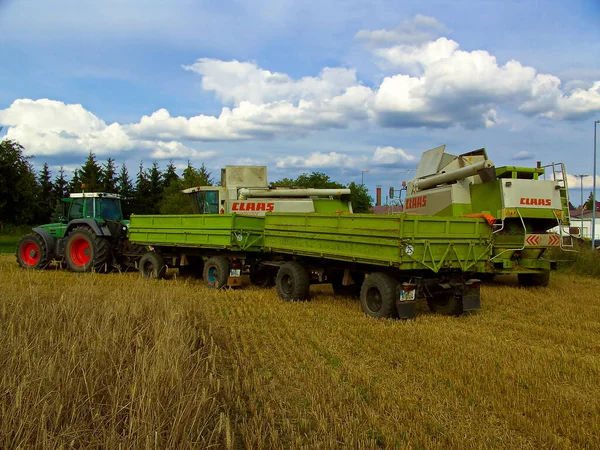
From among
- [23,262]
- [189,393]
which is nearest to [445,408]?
[189,393]

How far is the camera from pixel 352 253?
862cm

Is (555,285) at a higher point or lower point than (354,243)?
lower

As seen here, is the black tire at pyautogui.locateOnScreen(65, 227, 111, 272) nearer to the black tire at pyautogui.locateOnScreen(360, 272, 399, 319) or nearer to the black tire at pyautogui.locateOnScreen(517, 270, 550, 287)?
the black tire at pyautogui.locateOnScreen(360, 272, 399, 319)

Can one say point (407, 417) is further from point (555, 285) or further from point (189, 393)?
point (555, 285)

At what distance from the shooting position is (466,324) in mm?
7852

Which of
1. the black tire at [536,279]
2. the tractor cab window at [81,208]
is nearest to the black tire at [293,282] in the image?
the black tire at [536,279]

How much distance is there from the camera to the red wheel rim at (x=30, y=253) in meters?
15.1

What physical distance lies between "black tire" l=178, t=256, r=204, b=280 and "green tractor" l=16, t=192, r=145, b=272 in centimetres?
143

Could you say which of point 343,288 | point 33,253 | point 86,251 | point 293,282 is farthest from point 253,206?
point 33,253

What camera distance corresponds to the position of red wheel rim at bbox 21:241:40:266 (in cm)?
1507

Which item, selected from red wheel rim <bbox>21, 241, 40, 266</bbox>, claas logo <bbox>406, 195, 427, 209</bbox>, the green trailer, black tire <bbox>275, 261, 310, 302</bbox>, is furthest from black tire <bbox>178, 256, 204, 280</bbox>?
claas logo <bbox>406, 195, 427, 209</bbox>

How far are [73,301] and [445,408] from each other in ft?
13.8

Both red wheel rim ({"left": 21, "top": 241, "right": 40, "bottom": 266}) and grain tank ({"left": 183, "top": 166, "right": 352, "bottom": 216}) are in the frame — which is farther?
red wheel rim ({"left": 21, "top": 241, "right": 40, "bottom": 266})

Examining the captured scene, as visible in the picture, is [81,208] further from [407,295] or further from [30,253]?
[407,295]
